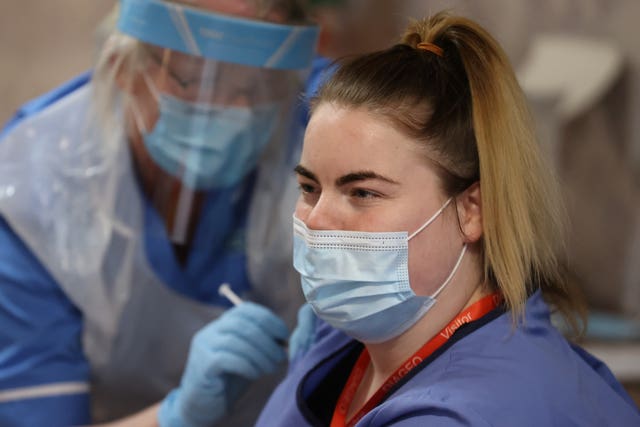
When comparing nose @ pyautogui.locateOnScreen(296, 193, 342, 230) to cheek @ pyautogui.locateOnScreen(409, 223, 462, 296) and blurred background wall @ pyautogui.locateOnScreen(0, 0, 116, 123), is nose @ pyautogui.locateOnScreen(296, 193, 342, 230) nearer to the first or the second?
cheek @ pyautogui.locateOnScreen(409, 223, 462, 296)

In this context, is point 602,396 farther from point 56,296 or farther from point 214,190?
point 56,296

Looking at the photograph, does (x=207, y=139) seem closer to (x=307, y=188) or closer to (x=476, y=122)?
(x=307, y=188)

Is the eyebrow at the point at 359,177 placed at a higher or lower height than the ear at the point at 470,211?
higher

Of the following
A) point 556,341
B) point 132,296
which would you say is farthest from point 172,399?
point 556,341

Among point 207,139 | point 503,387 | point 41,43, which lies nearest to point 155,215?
point 207,139

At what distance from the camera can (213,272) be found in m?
1.90

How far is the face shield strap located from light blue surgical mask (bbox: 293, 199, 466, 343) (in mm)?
510

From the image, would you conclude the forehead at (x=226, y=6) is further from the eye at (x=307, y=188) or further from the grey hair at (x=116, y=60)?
the eye at (x=307, y=188)

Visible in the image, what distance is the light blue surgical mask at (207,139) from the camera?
1.74 metres

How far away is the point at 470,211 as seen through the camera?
1.27 metres

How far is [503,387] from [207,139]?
0.84 m

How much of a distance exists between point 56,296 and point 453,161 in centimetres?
94

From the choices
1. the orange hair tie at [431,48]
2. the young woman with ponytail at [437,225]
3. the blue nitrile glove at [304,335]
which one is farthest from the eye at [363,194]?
the blue nitrile glove at [304,335]

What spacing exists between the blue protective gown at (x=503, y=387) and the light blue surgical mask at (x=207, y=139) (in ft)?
1.80
